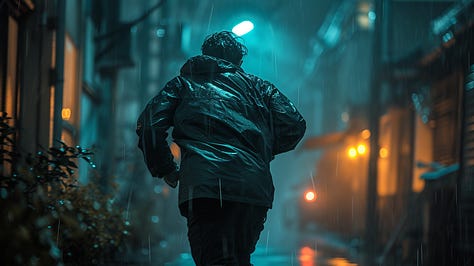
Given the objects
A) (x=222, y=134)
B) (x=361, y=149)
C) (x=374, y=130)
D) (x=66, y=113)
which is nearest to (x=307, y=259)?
(x=374, y=130)

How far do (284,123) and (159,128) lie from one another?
0.78 metres

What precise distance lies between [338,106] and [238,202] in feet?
105

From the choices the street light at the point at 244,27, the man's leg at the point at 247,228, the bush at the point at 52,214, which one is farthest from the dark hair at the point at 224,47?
the street light at the point at 244,27

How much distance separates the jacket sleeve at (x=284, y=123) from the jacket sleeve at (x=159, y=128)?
60cm

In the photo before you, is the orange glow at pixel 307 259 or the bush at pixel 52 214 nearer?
the bush at pixel 52 214

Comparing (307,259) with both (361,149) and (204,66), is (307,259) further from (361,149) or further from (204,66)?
(204,66)

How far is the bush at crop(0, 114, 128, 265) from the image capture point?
8.82ft

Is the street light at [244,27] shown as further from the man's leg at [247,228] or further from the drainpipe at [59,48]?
the man's leg at [247,228]

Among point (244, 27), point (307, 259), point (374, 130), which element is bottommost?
point (307, 259)

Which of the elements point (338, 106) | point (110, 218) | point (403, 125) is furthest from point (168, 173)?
point (338, 106)

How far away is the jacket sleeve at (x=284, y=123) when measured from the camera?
16.2ft

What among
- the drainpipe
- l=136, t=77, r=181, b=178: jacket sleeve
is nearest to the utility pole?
the drainpipe

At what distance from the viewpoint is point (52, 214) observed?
4301 millimetres

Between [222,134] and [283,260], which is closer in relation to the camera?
[222,134]
